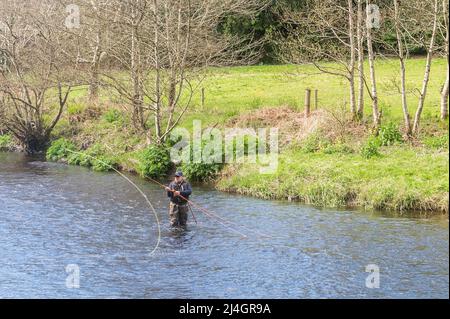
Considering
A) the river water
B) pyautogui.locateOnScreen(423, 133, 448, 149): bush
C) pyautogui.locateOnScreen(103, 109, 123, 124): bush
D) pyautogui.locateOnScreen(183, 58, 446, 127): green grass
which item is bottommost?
the river water

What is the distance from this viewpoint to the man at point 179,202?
2661 cm

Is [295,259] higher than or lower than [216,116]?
lower

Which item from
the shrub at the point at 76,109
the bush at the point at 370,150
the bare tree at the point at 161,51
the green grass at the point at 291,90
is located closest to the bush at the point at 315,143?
the bush at the point at 370,150

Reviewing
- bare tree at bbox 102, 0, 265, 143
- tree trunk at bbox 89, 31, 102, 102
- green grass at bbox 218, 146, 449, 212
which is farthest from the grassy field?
tree trunk at bbox 89, 31, 102, 102

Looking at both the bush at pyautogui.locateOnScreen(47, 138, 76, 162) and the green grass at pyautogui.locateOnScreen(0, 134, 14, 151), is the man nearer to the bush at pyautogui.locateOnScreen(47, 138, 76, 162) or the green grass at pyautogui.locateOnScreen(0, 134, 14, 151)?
the bush at pyautogui.locateOnScreen(47, 138, 76, 162)

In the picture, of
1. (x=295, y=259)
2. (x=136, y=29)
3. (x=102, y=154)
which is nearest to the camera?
(x=295, y=259)

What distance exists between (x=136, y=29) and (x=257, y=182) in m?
9.56

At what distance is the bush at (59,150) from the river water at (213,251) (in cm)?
922

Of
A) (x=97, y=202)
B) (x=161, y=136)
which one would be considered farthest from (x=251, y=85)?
(x=97, y=202)

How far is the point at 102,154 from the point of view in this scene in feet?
133

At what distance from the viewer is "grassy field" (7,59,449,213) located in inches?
1159

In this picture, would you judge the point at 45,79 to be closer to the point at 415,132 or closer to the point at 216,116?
the point at 216,116

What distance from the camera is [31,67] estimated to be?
141 feet

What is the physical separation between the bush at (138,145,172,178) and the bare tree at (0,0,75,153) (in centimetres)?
718
